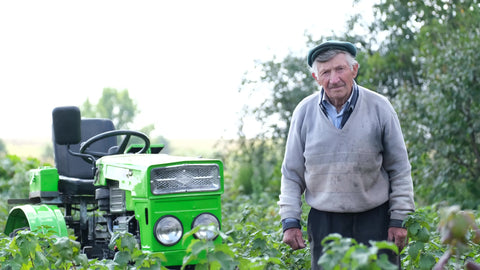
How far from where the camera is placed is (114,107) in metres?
46.8

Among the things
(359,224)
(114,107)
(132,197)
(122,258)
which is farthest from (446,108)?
(114,107)

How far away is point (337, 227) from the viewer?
411cm

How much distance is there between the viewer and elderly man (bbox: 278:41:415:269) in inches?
157

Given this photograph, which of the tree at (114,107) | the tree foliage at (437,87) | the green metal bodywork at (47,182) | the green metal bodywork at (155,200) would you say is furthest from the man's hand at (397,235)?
the tree at (114,107)

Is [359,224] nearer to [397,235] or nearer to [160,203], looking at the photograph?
[397,235]

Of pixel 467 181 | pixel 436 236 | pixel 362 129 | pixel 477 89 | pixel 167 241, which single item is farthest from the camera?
pixel 467 181

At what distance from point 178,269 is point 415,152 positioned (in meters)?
7.58

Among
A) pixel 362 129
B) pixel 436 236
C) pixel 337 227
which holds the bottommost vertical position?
pixel 436 236

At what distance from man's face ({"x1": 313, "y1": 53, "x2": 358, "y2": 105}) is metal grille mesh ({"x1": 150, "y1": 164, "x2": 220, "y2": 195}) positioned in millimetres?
1122

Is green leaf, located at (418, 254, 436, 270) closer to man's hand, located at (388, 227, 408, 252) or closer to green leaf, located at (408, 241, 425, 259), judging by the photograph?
green leaf, located at (408, 241, 425, 259)

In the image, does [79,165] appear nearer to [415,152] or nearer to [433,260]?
[433,260]

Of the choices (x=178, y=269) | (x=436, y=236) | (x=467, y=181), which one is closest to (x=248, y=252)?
(x=178, y=269)

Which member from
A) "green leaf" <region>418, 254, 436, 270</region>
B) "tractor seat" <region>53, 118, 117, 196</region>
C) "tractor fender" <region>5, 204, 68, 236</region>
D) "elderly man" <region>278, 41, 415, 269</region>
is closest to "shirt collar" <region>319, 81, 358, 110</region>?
"elderly man" <region>278, 41, 415, 269</region>

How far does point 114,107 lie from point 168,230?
4278 cm
